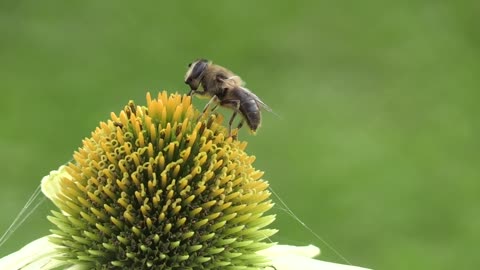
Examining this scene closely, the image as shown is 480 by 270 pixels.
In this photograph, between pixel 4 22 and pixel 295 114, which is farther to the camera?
pixel 4 22

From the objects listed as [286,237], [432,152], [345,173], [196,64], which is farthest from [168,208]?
[432,152]

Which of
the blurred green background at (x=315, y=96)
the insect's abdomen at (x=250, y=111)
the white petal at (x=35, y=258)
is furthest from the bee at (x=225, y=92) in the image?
the blurred green background at (x=315, y=96)

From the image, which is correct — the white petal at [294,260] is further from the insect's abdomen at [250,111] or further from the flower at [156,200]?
the insect's abdomen at [250,111]

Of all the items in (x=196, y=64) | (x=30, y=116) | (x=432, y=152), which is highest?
(x=432, y=152)

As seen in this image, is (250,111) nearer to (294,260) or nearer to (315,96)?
(294,260)

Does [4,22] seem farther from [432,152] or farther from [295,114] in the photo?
[432,152]

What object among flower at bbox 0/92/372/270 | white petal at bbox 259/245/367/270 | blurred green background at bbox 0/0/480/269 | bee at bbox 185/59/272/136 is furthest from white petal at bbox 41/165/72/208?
blurred green background at bbox 0/0/480/269

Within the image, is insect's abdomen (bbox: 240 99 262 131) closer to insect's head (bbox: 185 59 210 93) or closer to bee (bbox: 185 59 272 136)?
bee (bbox: 185 59 272 136)
